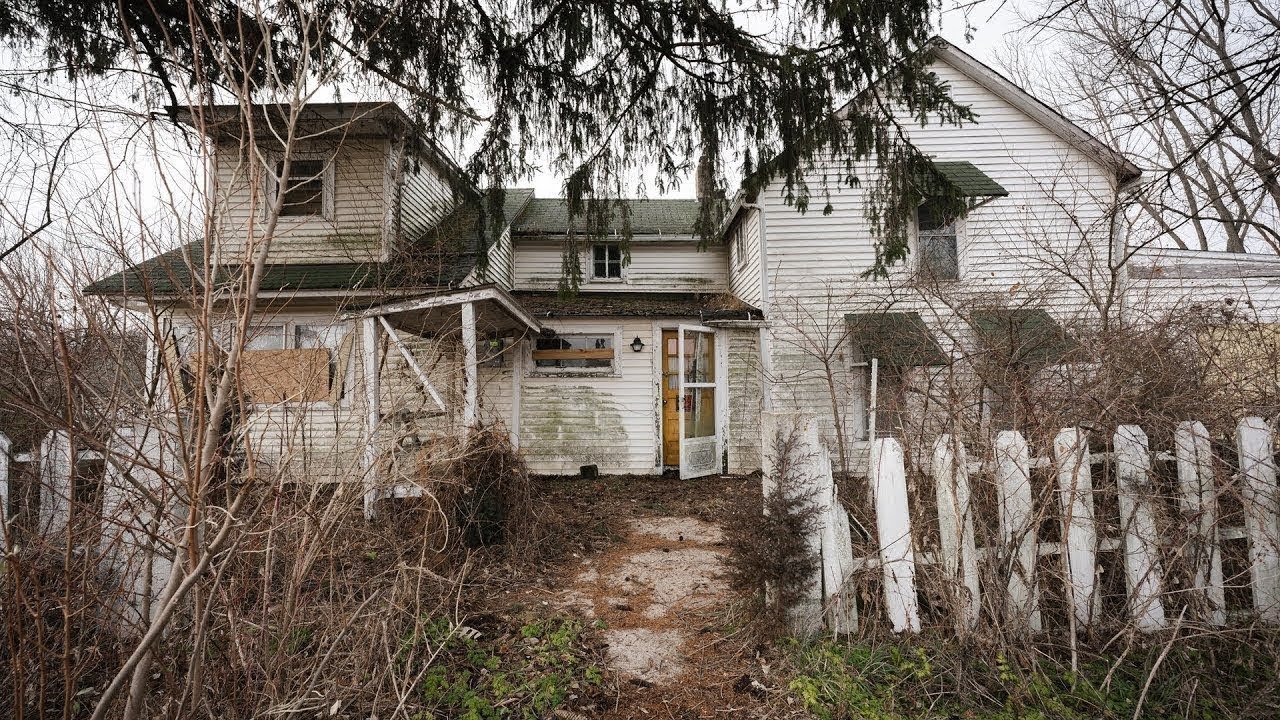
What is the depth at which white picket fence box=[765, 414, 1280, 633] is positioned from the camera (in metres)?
2.79

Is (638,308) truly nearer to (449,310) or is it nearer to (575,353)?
(575,353)

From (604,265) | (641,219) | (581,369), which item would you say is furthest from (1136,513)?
(641,219)

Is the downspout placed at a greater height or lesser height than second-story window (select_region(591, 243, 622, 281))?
lesser

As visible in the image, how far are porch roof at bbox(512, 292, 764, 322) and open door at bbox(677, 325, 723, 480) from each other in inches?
14.8

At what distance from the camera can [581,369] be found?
1012cm

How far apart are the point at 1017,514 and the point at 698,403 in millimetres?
7133

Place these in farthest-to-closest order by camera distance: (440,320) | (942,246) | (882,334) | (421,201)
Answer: (421,201)
(942,246)
(882,334)
(440,320)

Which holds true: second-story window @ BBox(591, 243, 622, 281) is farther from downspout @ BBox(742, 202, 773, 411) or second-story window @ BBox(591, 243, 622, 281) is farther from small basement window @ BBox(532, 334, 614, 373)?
downspout @ BBox(742, 202, 773, 411)

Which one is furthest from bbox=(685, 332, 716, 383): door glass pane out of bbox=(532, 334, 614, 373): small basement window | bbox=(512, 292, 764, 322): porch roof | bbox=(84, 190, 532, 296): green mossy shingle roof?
bbox=(84, 190, 532, 296): green mossy shingle roof

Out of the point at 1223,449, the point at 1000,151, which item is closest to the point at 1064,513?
the point at 1223,449

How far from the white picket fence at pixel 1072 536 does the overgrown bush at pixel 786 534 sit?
193 millimetres

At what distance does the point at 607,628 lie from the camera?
377 cm

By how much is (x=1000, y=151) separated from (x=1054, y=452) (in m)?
9.13

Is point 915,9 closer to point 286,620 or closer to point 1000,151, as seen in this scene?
point 286,620
